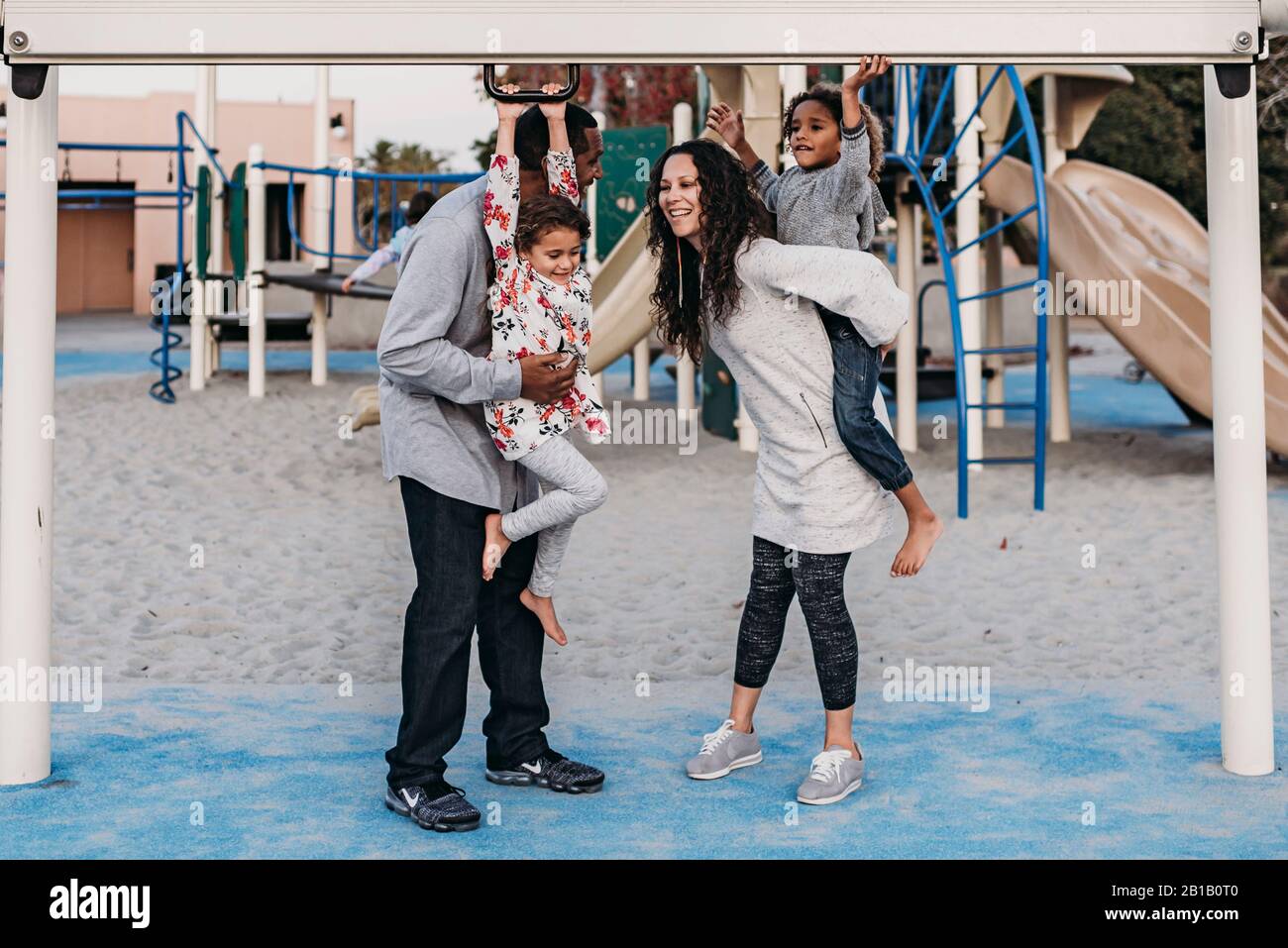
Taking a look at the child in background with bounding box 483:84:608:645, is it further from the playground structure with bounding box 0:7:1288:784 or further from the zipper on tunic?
the zipper on tunic

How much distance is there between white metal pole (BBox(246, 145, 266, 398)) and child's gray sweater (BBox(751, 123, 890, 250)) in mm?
8217

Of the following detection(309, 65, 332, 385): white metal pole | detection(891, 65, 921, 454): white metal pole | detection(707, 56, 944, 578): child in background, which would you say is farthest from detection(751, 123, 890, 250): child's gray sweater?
detection(309, 65, 332, 385): white metal pole

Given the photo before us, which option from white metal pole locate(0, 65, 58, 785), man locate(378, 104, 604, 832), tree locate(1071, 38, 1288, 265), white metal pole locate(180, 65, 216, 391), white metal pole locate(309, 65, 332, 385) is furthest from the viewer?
tree locate(1071, 38, 1288, 265)

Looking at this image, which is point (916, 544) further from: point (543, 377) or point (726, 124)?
point (726, 124)

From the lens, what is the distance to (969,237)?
31.3 feet

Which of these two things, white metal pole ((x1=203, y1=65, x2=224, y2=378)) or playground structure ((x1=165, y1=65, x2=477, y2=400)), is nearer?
playground structure ((x1=165, y1=65, x2=477, y2=400))

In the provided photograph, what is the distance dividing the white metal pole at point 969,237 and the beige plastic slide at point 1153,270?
0.47 meters

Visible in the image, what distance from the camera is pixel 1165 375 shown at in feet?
28.0

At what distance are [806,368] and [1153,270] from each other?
6017 millimetres

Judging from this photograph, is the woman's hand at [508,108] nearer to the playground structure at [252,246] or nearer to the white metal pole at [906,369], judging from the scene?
the white metal pole at [906,369]

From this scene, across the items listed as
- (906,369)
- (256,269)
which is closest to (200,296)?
(256,269)

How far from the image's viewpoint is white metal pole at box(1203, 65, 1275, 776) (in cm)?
367
